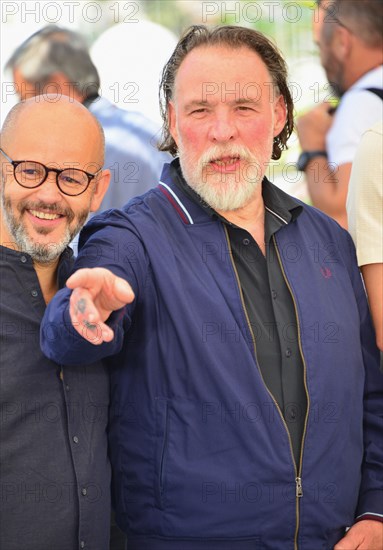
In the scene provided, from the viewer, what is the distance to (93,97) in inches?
131

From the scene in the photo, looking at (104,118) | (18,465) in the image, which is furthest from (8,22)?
(18,465)

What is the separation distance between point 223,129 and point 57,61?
1417 mm

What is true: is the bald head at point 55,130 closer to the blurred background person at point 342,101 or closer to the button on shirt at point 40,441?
the button on shirt at point 40,441

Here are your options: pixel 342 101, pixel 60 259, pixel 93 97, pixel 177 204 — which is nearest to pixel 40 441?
pixel 60 259

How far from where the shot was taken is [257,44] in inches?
88.3

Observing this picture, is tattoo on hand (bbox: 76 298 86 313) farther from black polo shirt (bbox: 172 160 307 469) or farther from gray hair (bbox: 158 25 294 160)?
gray hair (bbox: 158 25 294 160)

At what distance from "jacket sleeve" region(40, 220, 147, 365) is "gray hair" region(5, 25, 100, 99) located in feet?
4.69

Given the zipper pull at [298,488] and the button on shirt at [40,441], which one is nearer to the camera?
the button on shirt at [40,441]

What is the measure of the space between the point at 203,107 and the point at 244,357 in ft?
2.01

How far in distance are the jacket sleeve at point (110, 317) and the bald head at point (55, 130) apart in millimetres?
184

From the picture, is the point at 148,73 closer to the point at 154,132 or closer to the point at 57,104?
the point at 154,132

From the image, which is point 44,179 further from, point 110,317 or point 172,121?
point 172,121

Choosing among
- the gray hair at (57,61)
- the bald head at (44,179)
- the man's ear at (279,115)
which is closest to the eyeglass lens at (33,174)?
the bald head at (44,179)

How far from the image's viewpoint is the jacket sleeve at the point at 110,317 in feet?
5.68
